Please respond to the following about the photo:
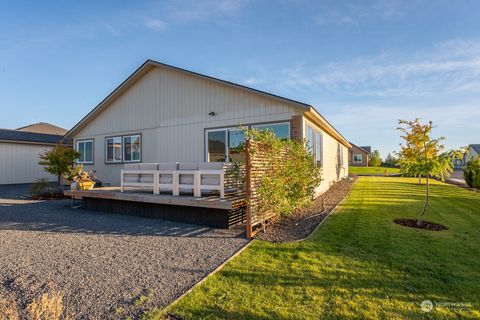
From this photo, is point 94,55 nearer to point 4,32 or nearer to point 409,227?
point 4,32

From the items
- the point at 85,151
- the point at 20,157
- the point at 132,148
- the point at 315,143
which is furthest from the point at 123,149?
the point at 20,157

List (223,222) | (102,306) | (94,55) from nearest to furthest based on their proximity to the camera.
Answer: (102,306) < (223,222) < (94,55)

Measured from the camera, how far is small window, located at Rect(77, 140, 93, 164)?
1472 cm

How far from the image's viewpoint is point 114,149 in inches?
539

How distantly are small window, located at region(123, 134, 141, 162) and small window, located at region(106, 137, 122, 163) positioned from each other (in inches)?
14.5

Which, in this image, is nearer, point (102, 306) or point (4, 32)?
point (102, 306)

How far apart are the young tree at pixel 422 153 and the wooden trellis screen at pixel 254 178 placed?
3332 mm

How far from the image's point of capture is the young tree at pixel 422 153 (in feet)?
18.8

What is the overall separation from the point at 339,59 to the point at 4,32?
1557cm

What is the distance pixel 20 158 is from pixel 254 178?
20006 mm

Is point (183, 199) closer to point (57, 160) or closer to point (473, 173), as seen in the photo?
point (57, 160)

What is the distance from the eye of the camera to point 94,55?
1354cm

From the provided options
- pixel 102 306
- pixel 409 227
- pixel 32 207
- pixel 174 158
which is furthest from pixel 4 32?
pixel 409 227

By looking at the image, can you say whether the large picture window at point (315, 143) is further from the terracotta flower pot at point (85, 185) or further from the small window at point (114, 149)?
the small window at point (114, 149)
